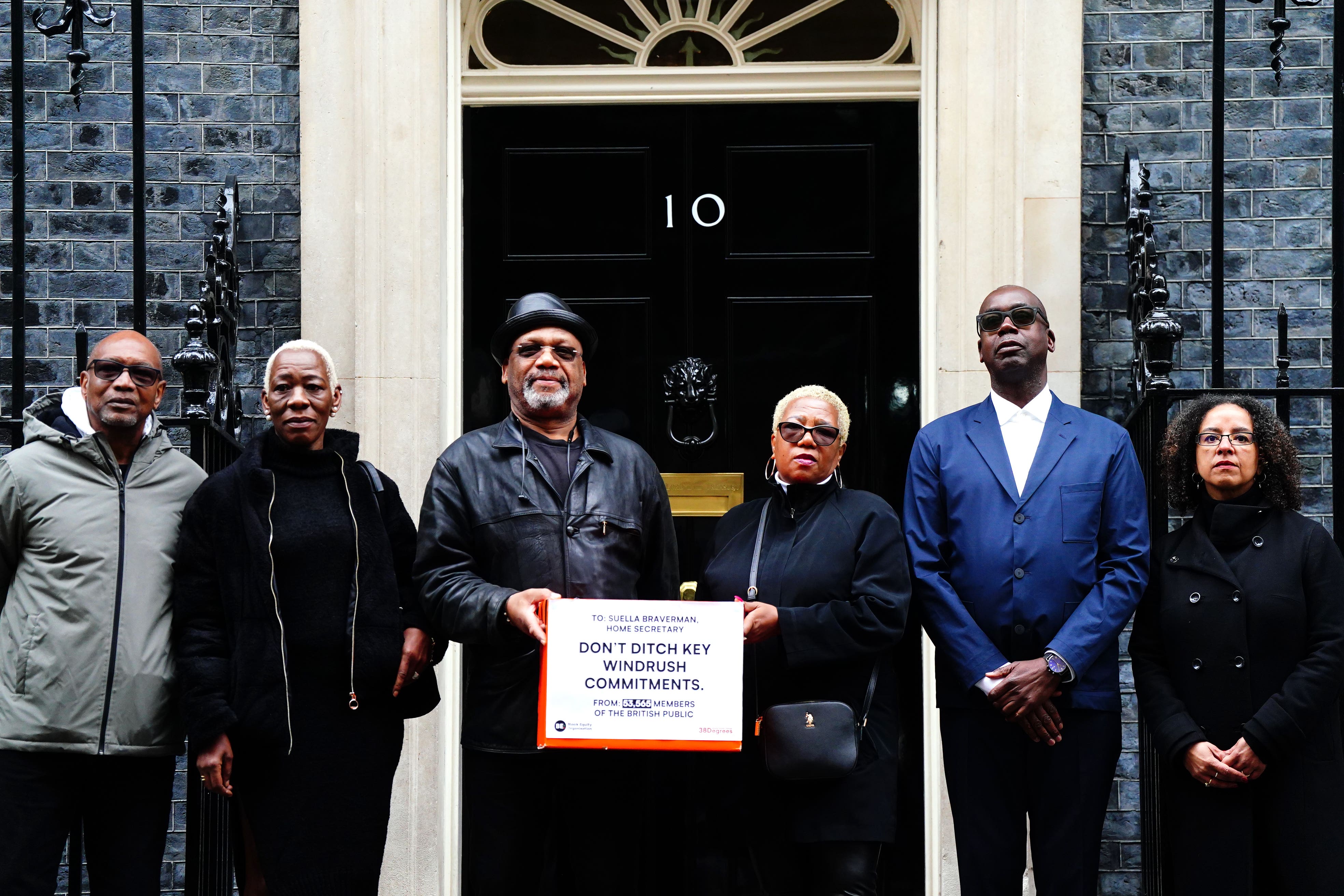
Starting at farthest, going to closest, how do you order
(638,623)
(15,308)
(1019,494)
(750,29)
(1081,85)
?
(750,29)
(1081,85)
(15,308)
(1019,494)
(638,623)

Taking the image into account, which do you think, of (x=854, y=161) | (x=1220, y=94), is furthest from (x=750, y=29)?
(x=1220, y=94)

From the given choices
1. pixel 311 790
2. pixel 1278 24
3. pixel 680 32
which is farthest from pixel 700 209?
pixel 311 790

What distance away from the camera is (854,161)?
6.71 meters

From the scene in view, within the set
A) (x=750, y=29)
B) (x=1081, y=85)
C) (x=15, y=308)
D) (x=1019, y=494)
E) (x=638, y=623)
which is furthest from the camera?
(x=750, y=29)

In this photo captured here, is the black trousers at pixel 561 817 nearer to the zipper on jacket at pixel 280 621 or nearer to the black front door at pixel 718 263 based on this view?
the zipper on jacket at pixel 280 621

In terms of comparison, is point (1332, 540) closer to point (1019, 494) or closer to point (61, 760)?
point (1019, 494)

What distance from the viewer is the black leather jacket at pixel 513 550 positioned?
4.47m

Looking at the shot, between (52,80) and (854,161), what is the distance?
3208mm

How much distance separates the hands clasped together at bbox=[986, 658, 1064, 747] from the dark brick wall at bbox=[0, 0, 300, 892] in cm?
323

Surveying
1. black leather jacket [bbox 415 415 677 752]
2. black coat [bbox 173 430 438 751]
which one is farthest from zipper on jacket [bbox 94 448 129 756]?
black leather jacket [bbox 415 415 677 752]

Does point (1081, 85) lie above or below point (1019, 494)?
above

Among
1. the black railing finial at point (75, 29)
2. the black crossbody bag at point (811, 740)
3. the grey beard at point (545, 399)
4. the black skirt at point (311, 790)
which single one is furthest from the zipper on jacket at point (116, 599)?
the black crossbody bag at point (811, 740)

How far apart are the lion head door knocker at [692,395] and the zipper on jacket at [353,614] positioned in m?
Answer: 2.06

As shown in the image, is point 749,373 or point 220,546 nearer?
point 220,546
